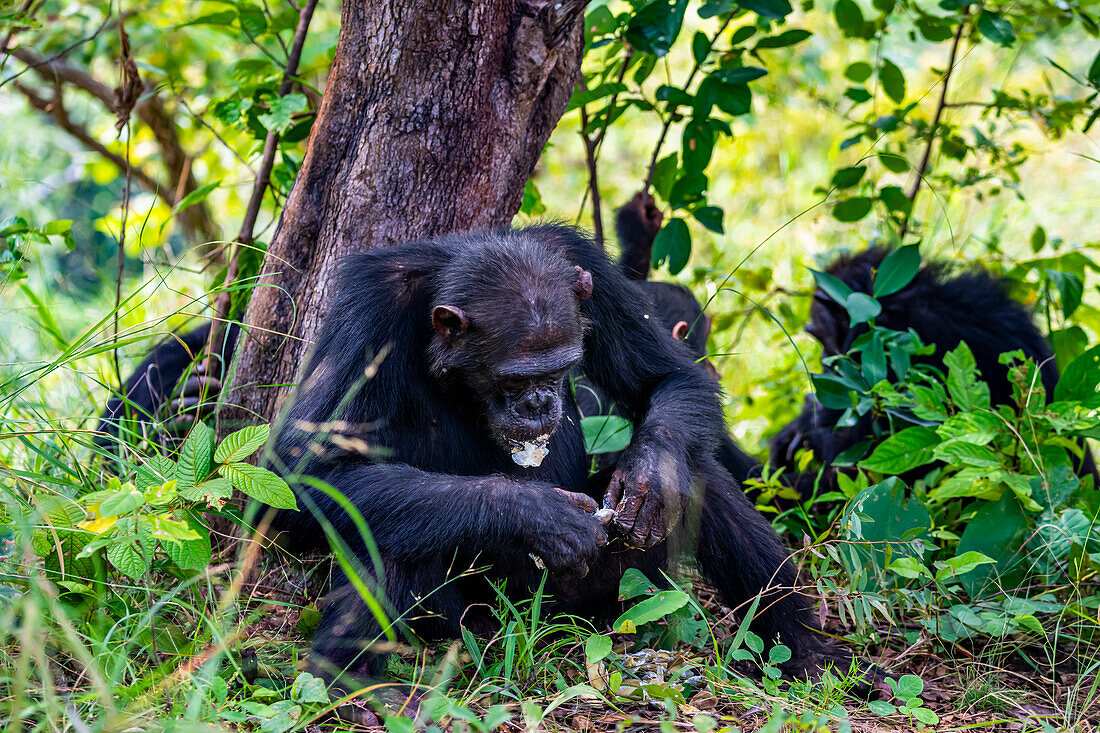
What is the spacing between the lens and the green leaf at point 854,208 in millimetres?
4941

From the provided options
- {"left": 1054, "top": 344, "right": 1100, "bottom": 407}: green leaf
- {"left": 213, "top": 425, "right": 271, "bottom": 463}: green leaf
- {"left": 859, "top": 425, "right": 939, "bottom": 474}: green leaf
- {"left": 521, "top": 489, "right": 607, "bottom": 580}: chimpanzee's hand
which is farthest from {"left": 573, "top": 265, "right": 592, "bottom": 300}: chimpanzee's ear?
{"left": 1054, "top": 344, "right": 1100, "bottom": 407}: green leaf

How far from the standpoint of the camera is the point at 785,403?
5.64 meters

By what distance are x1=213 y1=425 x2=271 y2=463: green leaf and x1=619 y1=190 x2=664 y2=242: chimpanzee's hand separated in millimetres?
3061

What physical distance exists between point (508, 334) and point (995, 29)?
2976 mm

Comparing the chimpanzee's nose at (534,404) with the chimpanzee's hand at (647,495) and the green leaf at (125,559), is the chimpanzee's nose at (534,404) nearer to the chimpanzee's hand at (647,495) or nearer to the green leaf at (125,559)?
the chimpanzee's hand at (647,495)

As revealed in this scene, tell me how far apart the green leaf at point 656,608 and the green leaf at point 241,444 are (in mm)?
1201

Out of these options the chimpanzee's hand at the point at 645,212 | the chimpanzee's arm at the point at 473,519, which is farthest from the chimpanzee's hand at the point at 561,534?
the chimpanzee's hand at the point at 645,212

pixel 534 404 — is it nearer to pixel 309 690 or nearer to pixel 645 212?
pixel 309 690

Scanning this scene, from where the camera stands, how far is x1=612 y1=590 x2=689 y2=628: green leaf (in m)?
2.79

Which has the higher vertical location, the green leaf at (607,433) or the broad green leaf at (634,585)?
the green leaf at (607,433)

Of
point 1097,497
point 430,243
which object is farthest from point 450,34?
point 1097,497

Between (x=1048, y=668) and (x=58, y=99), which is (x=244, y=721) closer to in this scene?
(x=1048, y=668)

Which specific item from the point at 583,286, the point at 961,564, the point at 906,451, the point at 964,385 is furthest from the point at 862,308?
the point at 583,286

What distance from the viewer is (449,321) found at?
3027 millimetres
